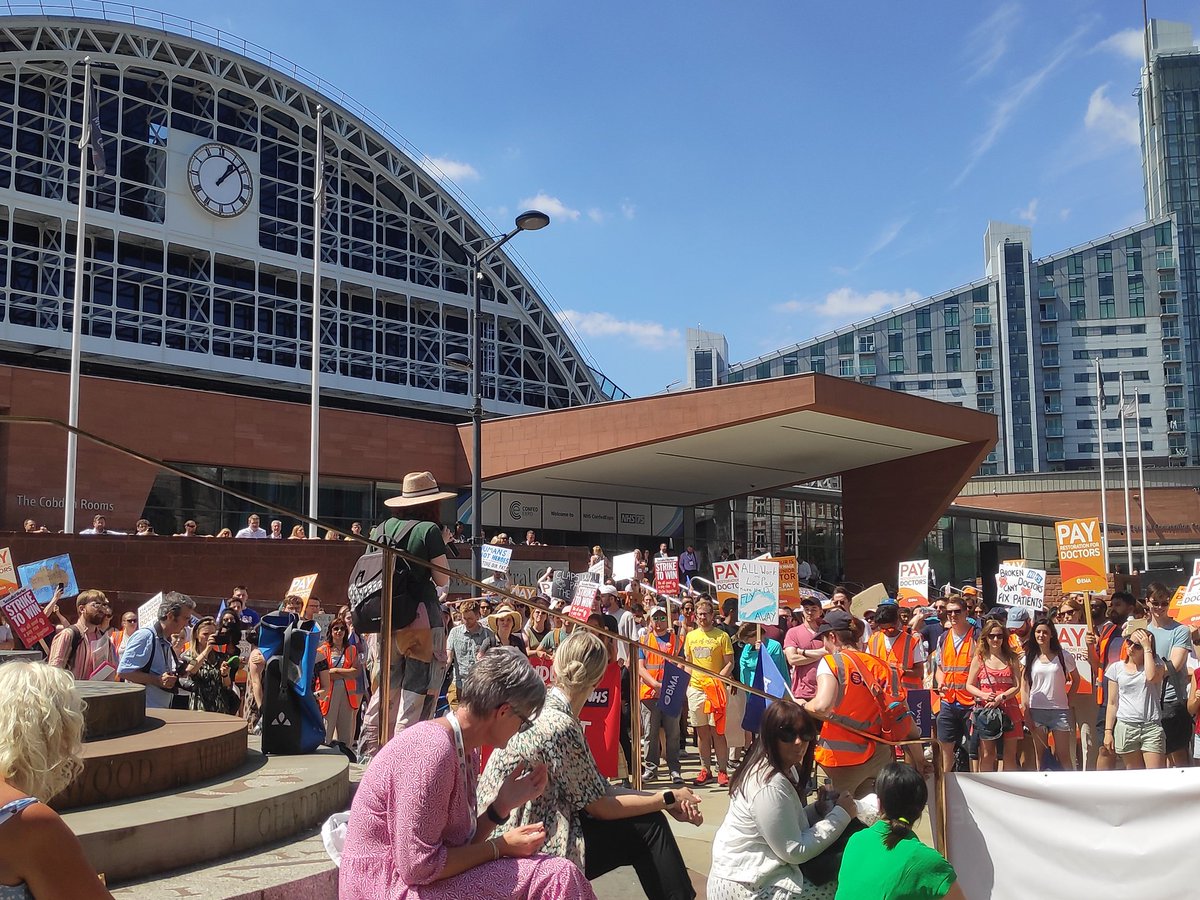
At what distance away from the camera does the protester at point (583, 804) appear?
4.45 metres

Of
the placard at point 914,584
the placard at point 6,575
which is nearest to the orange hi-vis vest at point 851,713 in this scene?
the placard at point 914,584

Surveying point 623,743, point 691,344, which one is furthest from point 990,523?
point 691,344

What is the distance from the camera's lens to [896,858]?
425 cm

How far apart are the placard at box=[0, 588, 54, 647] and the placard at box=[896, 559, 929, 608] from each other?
12.2 m

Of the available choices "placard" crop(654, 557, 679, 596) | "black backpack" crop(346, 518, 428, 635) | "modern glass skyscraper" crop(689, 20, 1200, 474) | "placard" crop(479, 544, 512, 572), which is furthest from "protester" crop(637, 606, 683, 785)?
"modern glass skyscraper" crop(689, 20, 1200, 474)

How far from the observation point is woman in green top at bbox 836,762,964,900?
4223 millimetres

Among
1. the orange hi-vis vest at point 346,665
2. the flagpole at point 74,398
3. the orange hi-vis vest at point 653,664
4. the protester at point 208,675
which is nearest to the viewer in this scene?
the protester at point 208,675

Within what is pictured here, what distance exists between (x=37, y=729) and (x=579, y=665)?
8.13 ft

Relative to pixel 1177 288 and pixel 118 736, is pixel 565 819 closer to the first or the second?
pixel 118 736

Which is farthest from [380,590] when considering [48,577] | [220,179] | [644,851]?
[220,179]

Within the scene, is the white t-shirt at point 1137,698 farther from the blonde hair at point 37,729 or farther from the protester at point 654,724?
the blonde hair at point 37,729

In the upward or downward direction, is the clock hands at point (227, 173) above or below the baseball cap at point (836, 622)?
above

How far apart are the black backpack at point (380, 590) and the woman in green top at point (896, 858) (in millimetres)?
2940

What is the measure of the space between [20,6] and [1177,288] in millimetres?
85380
